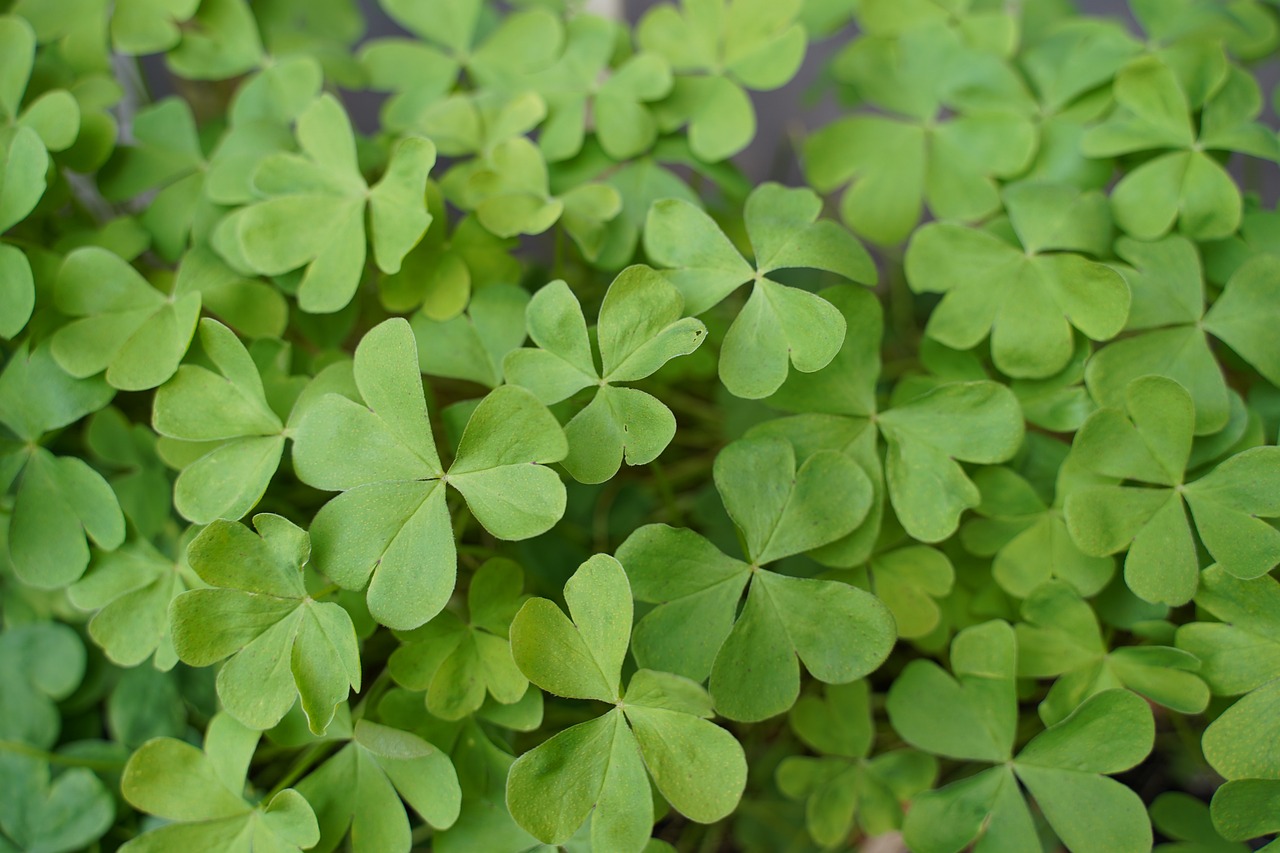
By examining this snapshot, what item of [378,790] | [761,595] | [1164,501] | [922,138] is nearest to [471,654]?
[378,790]

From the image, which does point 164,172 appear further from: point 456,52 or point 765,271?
point 765,271

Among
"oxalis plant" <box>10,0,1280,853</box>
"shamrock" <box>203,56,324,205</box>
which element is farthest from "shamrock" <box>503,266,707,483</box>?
"shamrock" <box>203,56,324,205</box>

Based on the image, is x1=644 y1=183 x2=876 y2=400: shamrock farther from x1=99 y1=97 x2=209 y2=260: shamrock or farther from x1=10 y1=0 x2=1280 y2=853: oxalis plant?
x1=99 y1=97 x2=209 y2=260: shamrock

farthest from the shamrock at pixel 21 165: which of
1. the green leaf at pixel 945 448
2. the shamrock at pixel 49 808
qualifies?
the green leaf at pixel 945 448

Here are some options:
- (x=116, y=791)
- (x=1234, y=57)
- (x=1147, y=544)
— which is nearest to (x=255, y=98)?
(x=116, y=791)

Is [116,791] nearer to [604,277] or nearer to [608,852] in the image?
[608,852]
